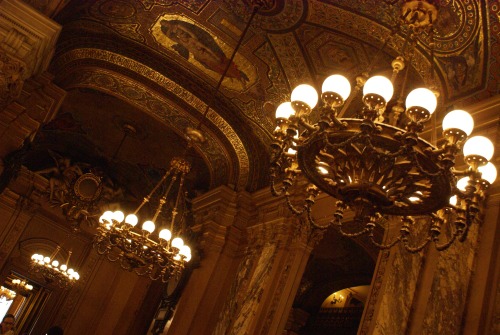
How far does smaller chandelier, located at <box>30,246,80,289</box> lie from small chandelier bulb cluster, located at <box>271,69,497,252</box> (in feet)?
31.9

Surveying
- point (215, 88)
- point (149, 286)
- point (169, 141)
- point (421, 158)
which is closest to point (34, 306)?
point (149, 286)

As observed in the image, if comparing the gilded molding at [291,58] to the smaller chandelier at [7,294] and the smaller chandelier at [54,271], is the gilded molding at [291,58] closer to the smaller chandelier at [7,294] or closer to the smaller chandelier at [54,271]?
the smaller chandelier at [54,271]

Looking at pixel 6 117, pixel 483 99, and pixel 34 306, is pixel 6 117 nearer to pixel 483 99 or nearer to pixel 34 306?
pixel 483 99

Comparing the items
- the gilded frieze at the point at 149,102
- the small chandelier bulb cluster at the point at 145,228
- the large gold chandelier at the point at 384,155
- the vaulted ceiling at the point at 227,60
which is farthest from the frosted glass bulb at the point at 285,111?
the gilded frieze at the point at 149,102

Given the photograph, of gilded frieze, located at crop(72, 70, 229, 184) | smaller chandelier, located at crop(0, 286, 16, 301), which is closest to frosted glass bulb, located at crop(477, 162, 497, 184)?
gilded frieze, located at crop(72, 70, 229, 184)

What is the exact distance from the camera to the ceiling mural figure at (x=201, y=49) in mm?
7598

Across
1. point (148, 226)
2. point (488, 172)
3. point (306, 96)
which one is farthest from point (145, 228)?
point (488, 172)

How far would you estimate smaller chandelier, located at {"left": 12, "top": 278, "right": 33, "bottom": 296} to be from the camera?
13.1 m

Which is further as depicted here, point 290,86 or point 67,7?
point 290,86

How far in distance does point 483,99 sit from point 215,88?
4.24m

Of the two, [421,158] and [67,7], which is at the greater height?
[67,7]

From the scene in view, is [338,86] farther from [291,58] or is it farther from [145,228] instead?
[291,58]

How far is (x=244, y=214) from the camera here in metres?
9.34

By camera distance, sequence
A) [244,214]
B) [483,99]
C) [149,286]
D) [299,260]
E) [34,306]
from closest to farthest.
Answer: [483,99] < [299,260] < [244,214] < [149,286] < [34,306]
